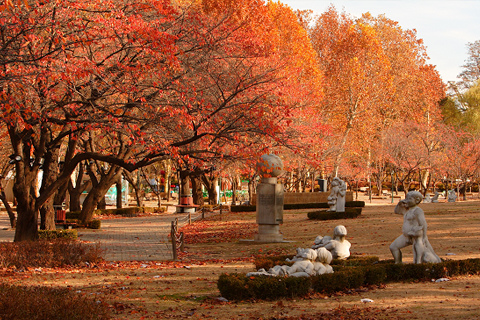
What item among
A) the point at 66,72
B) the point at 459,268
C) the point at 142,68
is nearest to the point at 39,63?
the point at 66,72

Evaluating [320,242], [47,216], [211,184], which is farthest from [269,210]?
[211,184]

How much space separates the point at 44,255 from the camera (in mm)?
13008

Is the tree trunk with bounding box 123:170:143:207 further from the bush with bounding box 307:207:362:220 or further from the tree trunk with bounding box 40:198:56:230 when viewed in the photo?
the bush with bounding box 307:207:362:220

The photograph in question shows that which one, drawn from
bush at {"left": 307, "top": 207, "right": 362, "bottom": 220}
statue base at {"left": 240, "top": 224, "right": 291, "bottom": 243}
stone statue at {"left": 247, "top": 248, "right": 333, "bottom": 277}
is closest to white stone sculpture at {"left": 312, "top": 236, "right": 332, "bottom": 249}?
stone statue at {"left": 247, "top": 248, "right": 333, "bottom": 277}

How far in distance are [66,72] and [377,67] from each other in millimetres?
39865

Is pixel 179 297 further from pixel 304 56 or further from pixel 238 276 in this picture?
pixel 304 56

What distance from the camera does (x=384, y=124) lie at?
5619 cm

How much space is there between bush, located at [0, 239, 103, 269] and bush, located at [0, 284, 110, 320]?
564 cm

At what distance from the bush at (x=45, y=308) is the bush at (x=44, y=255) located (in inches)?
222

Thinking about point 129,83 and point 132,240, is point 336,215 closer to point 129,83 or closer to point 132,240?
point 132,240

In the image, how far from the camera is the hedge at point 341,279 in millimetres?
9125

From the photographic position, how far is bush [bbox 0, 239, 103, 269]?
41.4 ft

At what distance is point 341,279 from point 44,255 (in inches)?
292

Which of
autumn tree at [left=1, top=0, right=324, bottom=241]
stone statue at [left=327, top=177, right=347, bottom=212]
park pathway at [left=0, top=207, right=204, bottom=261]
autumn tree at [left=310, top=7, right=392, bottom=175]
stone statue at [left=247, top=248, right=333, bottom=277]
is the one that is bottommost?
park pathway at [left=0, top=207, right=204, bottom=261]
